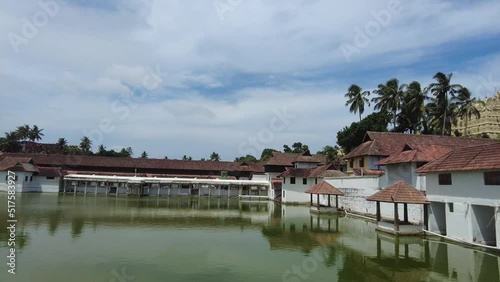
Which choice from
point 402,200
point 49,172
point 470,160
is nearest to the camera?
point 470,160

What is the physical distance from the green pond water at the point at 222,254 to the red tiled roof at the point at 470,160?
3.62 m

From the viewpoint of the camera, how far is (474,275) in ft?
38.6

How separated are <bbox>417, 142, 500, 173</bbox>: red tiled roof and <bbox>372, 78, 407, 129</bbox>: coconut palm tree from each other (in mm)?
28318

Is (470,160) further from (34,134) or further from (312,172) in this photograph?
(34,134)

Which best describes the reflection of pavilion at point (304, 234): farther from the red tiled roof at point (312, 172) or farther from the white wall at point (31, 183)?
the white wall at point (31, 183)

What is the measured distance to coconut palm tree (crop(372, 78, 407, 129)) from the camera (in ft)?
148

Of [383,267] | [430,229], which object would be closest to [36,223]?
[383,267]

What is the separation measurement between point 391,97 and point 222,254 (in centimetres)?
3861

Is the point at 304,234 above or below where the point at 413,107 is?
below

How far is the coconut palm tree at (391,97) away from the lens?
148 feet

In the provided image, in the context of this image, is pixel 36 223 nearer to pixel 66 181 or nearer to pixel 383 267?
pixel 383 267

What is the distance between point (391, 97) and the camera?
150 feet

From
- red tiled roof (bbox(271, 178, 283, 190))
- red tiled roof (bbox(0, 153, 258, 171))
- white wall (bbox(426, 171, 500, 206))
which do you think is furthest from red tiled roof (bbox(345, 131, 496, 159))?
red tiled roof (bbox(0, 153, 258, 171))

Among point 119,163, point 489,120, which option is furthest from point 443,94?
point 119,163
